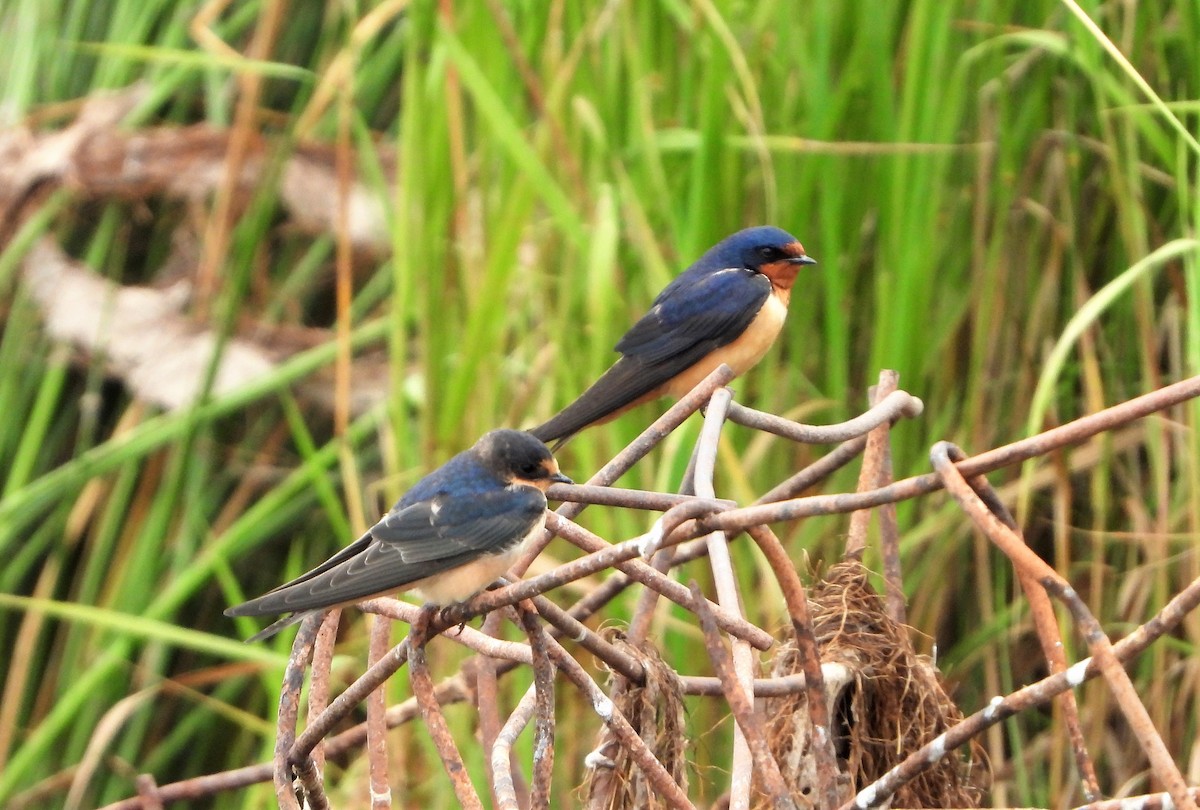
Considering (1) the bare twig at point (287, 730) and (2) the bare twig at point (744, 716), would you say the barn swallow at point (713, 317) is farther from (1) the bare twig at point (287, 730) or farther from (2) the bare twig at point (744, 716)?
(2) the bare twig at point (744, 716)

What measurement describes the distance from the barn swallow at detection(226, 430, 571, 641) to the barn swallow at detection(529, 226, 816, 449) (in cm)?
39

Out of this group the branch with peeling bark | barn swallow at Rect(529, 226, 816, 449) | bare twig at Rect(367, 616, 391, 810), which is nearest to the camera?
the branch with peeling bark

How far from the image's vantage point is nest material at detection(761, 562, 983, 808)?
4.95ft

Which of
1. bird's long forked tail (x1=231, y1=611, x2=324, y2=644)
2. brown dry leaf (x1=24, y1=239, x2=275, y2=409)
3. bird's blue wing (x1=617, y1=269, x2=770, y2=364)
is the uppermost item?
bird's blue wing (x1=617, y1=269, x2=770, y2=364)

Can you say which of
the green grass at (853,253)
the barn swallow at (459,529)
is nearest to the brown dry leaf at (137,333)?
the green grass at (853,253)

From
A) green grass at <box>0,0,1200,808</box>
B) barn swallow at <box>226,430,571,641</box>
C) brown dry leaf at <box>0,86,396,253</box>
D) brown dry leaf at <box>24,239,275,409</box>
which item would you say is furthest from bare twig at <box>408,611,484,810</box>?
brown dry leaf at <box>0,86,396,253</box>

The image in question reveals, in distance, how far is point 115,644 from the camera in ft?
10.3

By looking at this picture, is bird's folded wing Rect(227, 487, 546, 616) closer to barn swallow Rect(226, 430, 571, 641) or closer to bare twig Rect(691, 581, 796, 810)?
barn swallow Rect(226, 430, 571, 641)

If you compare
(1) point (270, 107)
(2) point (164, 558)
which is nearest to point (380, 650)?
(2) point (164, 558)

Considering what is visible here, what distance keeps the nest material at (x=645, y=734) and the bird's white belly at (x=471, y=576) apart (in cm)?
30

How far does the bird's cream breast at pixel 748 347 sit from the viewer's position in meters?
2.40

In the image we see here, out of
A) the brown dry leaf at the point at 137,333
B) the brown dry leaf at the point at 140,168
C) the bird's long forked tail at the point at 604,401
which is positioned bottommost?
the brown dry leaf at the point at 137,333

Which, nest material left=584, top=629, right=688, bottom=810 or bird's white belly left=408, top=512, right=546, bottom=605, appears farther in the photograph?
bird's white belly left=408, top=512, right=546, bottom=605

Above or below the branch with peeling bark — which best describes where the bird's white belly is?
below
